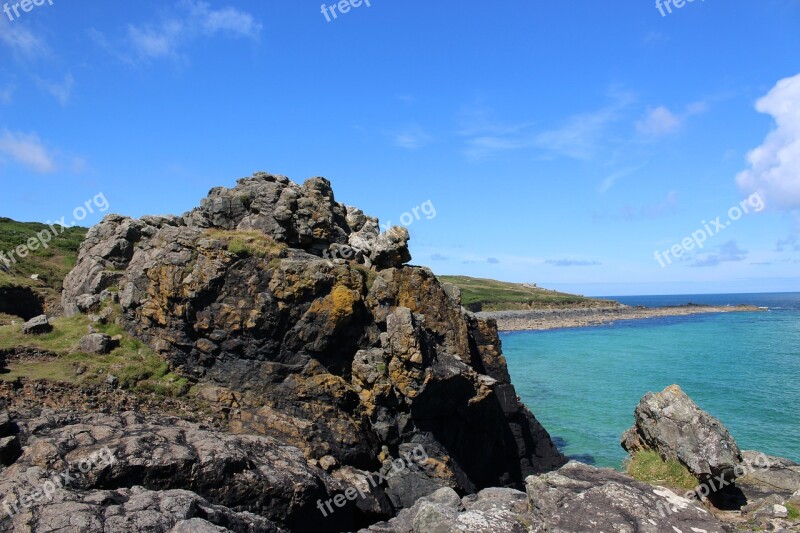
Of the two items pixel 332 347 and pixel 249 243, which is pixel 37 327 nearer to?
pixel 249 243

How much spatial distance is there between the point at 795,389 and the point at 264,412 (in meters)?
55.3

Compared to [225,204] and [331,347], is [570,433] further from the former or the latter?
[225,204]

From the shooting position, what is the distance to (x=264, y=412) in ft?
75.1

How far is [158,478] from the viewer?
15.3m

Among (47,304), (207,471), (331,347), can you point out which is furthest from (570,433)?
(47,304)

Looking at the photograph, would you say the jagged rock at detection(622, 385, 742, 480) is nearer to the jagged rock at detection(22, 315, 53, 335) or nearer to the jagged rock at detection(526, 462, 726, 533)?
the jagged rock at detection(526, 462, 726, 533)

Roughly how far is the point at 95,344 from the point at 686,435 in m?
26.3

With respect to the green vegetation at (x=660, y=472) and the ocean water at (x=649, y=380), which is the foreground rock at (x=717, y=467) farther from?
the ocean water at (x=649, y=380)

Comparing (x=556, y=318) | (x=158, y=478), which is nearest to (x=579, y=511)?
(x=158, y=478)

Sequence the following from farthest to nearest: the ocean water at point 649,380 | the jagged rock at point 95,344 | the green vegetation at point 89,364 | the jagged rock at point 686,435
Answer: the ocean water at point 649,380 < the jagged rock at point 95,344 < the green vegetation at point 89,364 < the jagged rock at point 686,435

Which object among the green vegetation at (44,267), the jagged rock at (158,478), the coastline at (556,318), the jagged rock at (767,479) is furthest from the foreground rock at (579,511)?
the coastline at (556,318)

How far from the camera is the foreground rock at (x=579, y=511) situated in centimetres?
1066

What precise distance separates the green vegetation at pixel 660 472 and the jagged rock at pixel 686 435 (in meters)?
0.23

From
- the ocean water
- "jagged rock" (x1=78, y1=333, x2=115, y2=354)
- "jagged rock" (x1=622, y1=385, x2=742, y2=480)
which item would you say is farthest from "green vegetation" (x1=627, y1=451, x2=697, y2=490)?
"jagged rock" (x1=78, y1=333, x2=115, y2=354)
